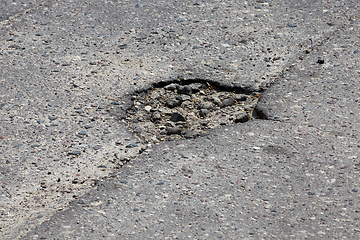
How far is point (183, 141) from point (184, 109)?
50 centimetres

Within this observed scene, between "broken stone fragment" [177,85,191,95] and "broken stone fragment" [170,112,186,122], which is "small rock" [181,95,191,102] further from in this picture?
"broken stone fragment" [170,112,186,122]

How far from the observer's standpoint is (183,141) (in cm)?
307

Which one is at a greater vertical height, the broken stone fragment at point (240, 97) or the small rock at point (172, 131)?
the broken stone fragment at point (240, 97)

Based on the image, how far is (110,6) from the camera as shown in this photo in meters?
4.64

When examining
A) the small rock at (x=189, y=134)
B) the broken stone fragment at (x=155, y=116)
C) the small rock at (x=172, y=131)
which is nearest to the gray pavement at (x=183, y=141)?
the small rock at (x=189, y=134)

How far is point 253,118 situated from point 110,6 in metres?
2.24

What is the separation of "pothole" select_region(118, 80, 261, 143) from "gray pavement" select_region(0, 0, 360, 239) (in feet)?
0.32

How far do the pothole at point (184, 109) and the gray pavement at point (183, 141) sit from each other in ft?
0.32

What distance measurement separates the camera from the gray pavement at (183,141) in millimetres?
2451

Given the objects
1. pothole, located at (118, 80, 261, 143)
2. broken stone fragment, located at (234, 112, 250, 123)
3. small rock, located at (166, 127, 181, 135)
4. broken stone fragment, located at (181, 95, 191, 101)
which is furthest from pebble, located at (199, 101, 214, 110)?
small rock, located at (166, 127, 181, 135)

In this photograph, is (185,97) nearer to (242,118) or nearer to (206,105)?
(206,105)

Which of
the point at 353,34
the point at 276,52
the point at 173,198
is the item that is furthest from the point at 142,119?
the point at 353,34

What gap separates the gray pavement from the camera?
2.45 m

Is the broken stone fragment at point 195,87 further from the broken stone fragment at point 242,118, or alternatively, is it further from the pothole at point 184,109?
the broken stone fragment at point 242,118
